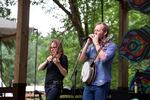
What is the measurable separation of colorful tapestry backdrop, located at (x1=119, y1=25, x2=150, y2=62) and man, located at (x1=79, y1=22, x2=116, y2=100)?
142 inches

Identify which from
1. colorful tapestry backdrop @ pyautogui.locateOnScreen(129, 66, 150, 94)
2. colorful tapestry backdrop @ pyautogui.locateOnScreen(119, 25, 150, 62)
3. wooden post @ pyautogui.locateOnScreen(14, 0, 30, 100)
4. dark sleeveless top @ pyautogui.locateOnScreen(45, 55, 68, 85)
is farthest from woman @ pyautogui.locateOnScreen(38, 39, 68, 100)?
colorful tapestry backdrop @ pyautogui.locateOnScreen(119, 25, 150, 62)

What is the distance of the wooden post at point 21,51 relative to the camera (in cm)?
641

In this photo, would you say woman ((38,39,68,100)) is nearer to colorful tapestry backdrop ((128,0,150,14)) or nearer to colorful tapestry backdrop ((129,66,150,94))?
colorful tapestry backdrop ((129,66,150,94))

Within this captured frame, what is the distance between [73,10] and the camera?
42.0ft

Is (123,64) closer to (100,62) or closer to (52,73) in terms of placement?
(52,73)

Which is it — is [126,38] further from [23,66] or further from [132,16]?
[132,16]

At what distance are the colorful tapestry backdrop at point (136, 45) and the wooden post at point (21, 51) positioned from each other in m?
2.56

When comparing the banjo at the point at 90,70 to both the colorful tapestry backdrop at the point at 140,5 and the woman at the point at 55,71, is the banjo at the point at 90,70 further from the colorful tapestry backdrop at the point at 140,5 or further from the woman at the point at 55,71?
the colorful tapestry backdrop at the point at 140,5

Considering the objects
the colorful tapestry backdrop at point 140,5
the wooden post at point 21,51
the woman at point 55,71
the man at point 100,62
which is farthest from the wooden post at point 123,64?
the man at point 100,62

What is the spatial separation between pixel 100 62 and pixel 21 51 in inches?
79.8

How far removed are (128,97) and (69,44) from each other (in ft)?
32.4

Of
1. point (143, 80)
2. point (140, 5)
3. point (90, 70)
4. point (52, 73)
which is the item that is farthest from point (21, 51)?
point (140, 5)

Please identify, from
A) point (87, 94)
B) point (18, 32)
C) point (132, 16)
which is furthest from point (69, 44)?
point (87, 94)

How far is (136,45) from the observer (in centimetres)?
838
